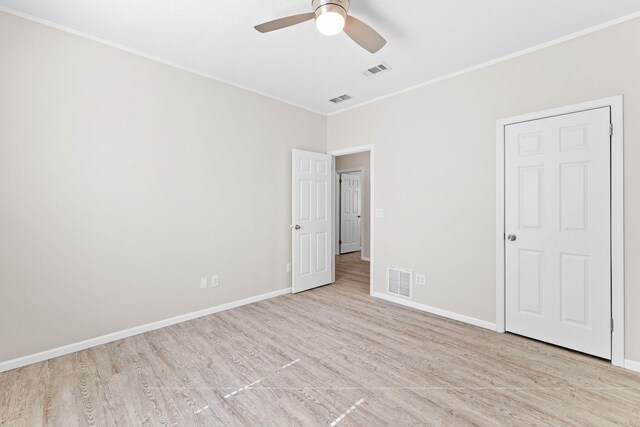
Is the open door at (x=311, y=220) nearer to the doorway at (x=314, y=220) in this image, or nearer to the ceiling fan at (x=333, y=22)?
the doorway at (x=314, y=220)

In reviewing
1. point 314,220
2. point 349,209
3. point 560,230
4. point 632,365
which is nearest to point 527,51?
point 560,230

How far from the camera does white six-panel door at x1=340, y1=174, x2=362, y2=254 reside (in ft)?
23.9

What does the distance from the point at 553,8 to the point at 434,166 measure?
1637mm

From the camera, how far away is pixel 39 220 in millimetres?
2350

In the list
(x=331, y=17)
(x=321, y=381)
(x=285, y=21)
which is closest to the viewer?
(x=331, y=17)

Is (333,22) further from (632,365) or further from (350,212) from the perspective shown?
(350,212)

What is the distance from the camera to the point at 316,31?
2480 mm

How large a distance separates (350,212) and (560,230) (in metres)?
5.07

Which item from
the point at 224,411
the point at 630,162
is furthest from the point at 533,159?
the point at 224,411

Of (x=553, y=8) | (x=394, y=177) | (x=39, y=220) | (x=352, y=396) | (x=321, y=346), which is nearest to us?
Answer: (x=352, y=396)

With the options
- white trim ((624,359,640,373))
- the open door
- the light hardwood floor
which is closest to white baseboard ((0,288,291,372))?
the light hardwood floor

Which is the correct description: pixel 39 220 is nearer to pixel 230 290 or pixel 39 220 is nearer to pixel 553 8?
pixel 230 290

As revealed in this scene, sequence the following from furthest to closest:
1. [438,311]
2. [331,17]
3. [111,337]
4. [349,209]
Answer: [349,209]
[438,311]
[111,337]
[331,17]

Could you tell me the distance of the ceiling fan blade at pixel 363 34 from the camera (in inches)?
77.9
